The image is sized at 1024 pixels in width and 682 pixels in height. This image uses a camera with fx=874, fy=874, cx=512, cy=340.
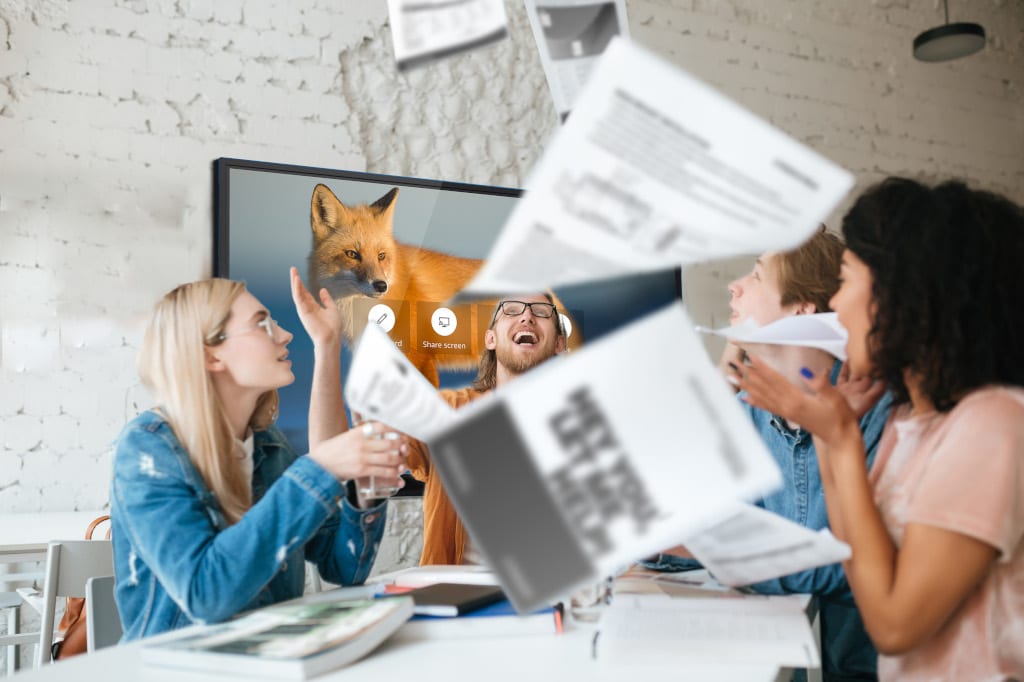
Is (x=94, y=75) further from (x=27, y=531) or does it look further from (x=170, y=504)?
(x=170, y=504)

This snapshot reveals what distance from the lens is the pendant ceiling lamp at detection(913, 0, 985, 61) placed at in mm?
3186

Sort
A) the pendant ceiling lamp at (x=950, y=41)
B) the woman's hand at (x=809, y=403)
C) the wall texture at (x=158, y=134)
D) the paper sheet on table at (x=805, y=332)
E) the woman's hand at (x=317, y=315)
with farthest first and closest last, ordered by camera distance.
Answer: the pendant ceiling lamp at (x=950, y=41), the wall texture at (x=158, y=134), the woman's hand at (x=317, y=315), the paper sheet on table at (x=805, y=332), the woman's hand at (x=809, y=403)

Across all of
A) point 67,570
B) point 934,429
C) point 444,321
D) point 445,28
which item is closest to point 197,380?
point 67,570

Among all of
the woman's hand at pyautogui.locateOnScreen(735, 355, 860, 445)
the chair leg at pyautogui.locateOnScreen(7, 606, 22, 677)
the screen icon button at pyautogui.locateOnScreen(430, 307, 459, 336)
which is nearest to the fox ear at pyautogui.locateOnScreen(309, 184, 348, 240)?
the screen icon button at pyautogui.locateOnScreen(430, 307, 459, 336)

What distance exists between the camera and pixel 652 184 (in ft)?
2.08

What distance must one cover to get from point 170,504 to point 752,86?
3118mm

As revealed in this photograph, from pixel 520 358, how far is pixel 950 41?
2.04 metres

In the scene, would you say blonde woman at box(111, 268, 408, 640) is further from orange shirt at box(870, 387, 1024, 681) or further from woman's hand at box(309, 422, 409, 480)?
orange shirt at box(870, 387, 1024, 681)

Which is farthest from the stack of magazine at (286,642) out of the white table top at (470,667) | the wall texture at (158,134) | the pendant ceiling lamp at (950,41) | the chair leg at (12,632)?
the pendant ceiling lamp at (950,41)

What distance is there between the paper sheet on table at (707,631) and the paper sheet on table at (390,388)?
1.05 ft

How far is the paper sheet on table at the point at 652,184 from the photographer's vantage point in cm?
61

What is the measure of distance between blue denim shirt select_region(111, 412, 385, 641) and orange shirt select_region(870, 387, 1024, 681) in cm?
75

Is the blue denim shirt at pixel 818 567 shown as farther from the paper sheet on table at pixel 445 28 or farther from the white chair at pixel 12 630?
the white chair at pixel 12 630

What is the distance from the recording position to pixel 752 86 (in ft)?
11.9
